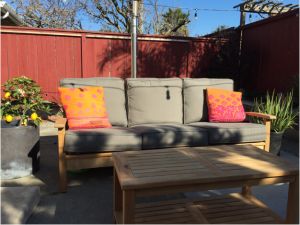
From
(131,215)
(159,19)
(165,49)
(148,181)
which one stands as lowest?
(131,215)

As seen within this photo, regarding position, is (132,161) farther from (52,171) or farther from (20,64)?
(20,64)

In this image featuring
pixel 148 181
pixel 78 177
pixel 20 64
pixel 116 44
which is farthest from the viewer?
pixel 116 44

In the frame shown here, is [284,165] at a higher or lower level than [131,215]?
higher

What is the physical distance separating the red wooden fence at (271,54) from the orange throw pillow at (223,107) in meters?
1.81

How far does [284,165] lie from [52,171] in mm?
2217

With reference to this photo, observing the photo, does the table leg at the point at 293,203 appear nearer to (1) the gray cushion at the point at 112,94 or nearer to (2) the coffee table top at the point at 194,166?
(2) the coffee table top at the point at 194,166

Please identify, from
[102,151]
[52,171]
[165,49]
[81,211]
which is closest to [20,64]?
[165,49]

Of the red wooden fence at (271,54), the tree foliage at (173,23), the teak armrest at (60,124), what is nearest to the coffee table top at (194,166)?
the teak armrest at (60,124)

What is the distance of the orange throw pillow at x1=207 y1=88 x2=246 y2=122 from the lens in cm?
340

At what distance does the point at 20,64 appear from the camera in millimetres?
5762

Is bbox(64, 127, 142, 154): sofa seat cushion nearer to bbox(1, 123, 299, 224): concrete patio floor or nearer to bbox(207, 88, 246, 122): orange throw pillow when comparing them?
bbox(1, 123, 299, 224): concrete patio floor

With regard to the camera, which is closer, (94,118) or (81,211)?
(81,211)

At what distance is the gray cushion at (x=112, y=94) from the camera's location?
10.6 ft

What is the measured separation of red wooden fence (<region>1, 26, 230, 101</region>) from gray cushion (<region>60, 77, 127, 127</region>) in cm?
287
